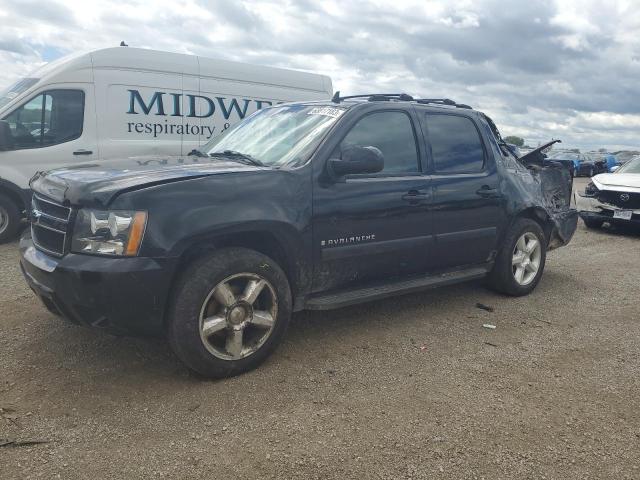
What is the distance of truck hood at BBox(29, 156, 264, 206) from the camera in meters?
3.02

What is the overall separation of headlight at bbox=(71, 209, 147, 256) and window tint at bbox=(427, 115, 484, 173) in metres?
2.53

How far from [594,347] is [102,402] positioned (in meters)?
3.48

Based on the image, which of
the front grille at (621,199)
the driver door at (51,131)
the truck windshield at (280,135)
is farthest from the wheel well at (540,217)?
the driver door at (51,131)

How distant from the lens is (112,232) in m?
2.97

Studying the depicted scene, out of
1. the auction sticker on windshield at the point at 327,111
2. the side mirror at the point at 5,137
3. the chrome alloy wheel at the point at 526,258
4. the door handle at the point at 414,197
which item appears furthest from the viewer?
the side mirror at the point at 5,137

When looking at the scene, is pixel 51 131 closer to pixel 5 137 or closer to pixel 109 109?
pixel 5 137

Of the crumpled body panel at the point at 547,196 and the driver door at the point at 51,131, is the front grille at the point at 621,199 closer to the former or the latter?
the crumpled body panel at the point at 547,196

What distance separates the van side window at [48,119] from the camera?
7.22m

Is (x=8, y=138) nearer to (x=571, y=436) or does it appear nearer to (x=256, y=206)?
(x=256, y=206)

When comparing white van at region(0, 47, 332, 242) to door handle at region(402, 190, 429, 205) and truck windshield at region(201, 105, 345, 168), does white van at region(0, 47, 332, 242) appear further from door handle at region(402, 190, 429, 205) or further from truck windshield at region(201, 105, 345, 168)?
door handle at region(402, 190, 429, 205)

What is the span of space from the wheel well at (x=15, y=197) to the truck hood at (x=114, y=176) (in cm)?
411

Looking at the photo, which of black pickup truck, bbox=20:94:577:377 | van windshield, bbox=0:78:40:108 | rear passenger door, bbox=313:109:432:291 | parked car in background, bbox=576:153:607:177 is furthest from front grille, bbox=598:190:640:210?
parked car in background, bbox=576:153:607:177

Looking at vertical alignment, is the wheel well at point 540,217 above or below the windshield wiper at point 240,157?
below

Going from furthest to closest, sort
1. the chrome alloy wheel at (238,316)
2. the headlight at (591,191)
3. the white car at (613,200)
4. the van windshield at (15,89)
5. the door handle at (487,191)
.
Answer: the headlight at (591,191)
the white car at (613,200)
the van windshield at (15,89)
the door handle at (487,191)
the chrome alloy wheel at (238,316)
